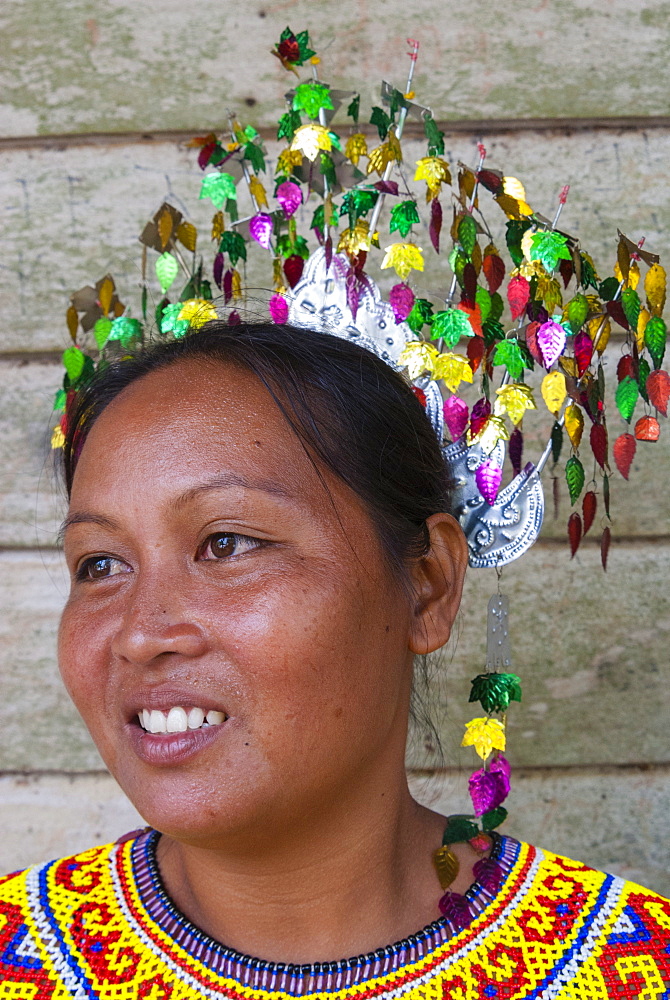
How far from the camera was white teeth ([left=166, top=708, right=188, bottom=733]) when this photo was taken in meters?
1.15

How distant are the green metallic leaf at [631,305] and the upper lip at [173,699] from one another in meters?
0.78

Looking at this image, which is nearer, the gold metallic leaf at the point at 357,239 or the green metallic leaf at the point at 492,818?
the green metallic leaf at the point at 492,818

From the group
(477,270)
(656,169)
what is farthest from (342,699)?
(656,169)

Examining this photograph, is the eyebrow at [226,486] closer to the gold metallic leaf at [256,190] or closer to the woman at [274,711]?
the woman at [274,711]

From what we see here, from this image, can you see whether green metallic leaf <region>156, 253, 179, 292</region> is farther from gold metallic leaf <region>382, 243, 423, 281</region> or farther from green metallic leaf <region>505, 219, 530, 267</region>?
→ green metallic leaf <region>505, 219, 530, 267</region>

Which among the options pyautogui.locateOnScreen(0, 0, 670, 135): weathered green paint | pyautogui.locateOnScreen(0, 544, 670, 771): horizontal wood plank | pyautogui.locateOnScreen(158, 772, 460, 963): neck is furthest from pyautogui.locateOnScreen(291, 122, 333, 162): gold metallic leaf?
pyautogui.locateOnScreen(0, 544, 670, 771): horizontal wood plank

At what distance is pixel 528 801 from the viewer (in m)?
2.27

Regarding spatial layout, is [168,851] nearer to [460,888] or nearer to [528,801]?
[460,888]

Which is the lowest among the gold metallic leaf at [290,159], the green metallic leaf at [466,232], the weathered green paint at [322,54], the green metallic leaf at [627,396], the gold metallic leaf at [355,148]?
the green metallic leaf at [627,396]

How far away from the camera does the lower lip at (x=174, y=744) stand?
1.14 metres

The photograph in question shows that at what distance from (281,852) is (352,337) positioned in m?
0.73

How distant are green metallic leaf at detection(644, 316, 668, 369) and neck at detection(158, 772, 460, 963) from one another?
2.30 ft

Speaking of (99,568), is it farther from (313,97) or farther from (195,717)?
(313,97)

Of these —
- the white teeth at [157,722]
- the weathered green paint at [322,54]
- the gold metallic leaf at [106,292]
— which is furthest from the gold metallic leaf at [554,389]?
the weathered green paint at [322,54]
